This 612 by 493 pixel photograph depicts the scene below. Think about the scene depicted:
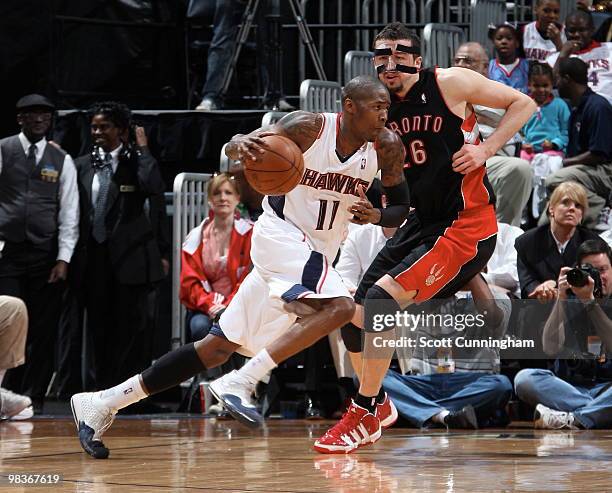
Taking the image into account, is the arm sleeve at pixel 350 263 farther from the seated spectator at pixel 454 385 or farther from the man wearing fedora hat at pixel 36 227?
the man wearing fedora hat at pixel 36 227

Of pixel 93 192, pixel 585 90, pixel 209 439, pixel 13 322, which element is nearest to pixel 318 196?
pixel 209 439

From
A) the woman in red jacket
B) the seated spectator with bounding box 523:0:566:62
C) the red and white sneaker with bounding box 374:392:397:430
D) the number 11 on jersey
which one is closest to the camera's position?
the number 11 on jersey

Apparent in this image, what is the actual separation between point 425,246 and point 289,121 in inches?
40.7

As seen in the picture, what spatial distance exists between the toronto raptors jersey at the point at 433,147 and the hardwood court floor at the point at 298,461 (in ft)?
4.25

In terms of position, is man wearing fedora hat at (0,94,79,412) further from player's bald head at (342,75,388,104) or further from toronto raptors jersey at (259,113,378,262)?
player's bald head at (342,75,388,104)

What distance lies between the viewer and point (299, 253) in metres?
5.71

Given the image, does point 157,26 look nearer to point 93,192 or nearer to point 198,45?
point 198,45

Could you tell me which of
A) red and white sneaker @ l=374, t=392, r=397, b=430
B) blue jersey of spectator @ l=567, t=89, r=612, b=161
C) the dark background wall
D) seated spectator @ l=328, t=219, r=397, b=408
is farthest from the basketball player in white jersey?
the dark background wall

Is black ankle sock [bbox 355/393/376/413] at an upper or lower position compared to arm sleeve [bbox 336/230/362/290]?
lower

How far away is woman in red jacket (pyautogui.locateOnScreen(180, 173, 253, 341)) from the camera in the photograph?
9070 mm

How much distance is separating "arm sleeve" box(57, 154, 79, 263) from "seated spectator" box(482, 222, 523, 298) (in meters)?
3.21

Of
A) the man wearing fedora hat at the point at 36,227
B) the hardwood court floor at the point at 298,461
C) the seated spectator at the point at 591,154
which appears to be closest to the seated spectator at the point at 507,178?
the seated spectator at the point at 591,154

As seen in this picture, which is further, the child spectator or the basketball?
the child spectator

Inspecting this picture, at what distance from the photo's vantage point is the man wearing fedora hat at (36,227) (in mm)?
9391
